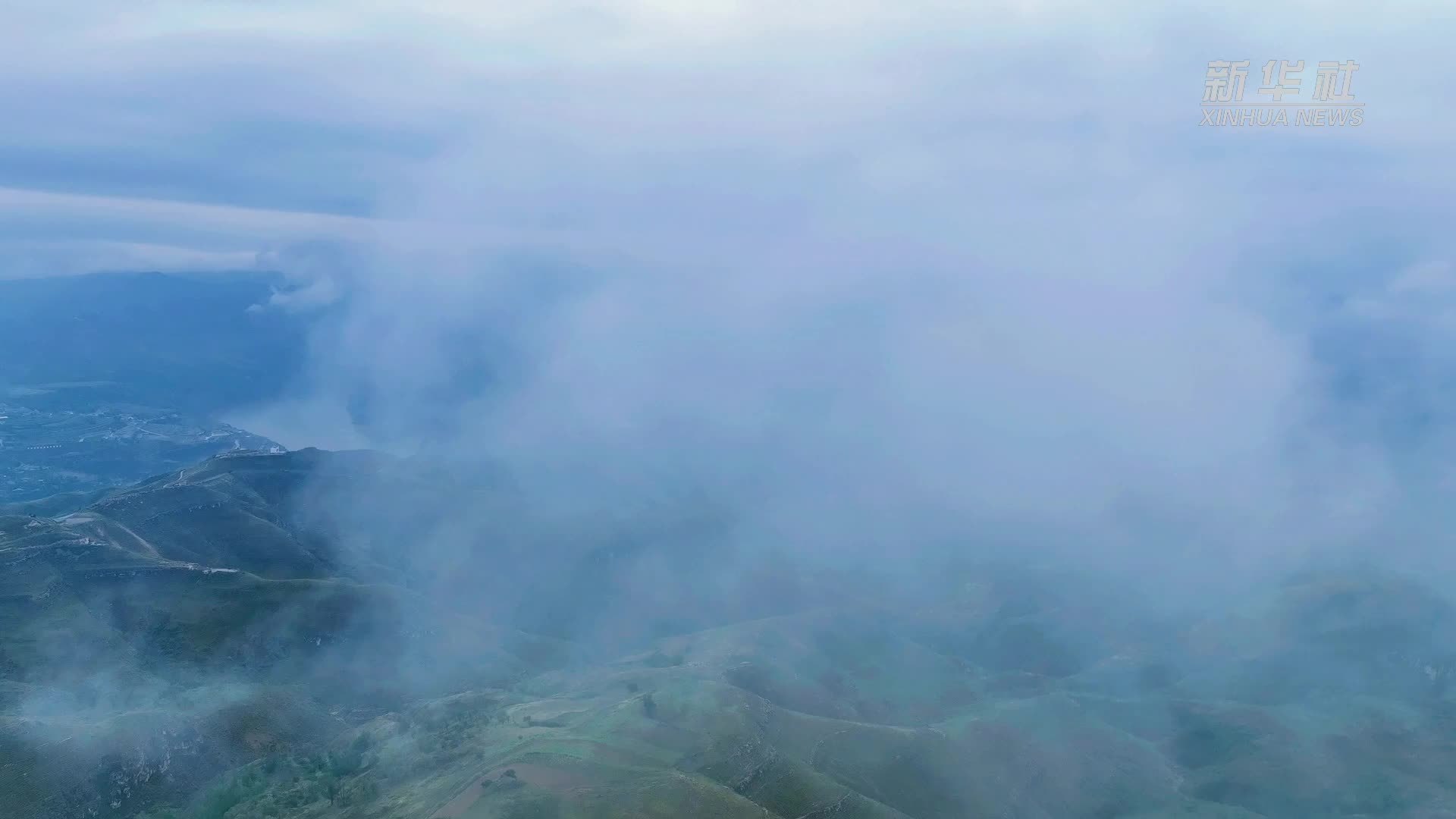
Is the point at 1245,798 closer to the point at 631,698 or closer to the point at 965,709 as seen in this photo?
the point at 965,709

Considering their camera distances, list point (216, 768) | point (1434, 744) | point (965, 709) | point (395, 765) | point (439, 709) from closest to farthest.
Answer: point (395, 765) < point (216, 768) < point (439, 709) < point (1434, 744) < point (965, 709)

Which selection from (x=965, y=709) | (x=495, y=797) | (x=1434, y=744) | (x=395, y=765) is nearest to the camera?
(x=495, y=797)

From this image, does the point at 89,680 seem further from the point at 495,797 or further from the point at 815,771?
the point at 815,771

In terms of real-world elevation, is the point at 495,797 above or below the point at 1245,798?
above

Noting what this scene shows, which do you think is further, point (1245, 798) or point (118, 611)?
point (118, 611)

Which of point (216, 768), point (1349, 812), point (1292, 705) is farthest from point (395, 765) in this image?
point (1292, 705)

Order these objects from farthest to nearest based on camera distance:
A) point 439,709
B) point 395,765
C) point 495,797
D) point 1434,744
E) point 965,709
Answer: point 965,709, point 1434,744, point 439,709, point 395,765, point 495,797

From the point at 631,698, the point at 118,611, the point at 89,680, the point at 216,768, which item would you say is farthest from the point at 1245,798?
the point at 118,611

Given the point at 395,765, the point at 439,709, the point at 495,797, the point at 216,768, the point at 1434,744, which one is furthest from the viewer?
the point at 1434,744

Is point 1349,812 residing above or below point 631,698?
below
